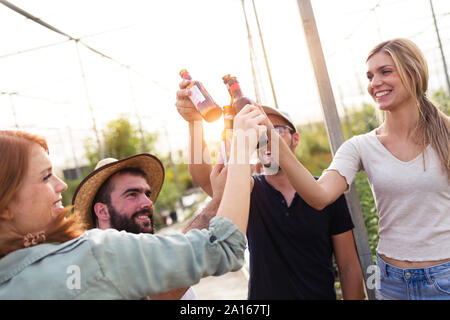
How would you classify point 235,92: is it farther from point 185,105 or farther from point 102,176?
point 102,176

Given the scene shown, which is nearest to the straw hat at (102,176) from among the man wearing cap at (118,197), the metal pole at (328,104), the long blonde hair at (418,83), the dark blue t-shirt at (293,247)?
the man wearing cap at (118,197)

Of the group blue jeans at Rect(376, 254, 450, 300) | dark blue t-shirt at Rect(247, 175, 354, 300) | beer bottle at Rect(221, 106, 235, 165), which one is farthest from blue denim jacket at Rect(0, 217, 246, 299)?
blue jeans at Rect(376, 254, 450, 300)

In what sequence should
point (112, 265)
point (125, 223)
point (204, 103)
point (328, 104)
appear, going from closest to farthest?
point (112, 265)
point (204, 103)
point (125, 223)
point (328, 104)

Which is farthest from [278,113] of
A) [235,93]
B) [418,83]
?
[418,83]

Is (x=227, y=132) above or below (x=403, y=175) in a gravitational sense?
above

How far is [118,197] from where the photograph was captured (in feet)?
5.62

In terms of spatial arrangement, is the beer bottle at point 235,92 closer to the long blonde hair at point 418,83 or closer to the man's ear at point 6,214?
the long blonde hair at point 418,83

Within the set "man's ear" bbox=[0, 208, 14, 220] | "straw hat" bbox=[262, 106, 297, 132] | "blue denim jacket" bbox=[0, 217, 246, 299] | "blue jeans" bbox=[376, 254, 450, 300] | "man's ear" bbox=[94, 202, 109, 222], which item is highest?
"straw hat" bbox=[262, 106, 297, 132]

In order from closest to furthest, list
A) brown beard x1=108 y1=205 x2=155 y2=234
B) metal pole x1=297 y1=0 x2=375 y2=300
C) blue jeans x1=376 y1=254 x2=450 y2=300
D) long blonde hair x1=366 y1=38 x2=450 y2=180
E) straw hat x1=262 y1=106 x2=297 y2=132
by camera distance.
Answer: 1. blue jeans x1=376 y1=254 x2=450 y2=300
2. long blonde hair x1=366 y1=38 x2=450 y2=180
3. brown beard x1=108 y1=205 x2=155 y2=234
4. straw hat x1=262 y1=106 x2=297 y2=132
5. metal pole x1=297 y1=0 x2=375 y2=300

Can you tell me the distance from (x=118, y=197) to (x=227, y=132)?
0.66m

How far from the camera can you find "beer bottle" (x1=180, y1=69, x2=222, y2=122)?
1.40 metres

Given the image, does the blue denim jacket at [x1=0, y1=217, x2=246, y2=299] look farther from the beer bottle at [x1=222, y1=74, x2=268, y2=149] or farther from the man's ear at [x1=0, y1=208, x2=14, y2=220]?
the beer bottle at [x1=222, y1=74, x2=268, y2=149]
